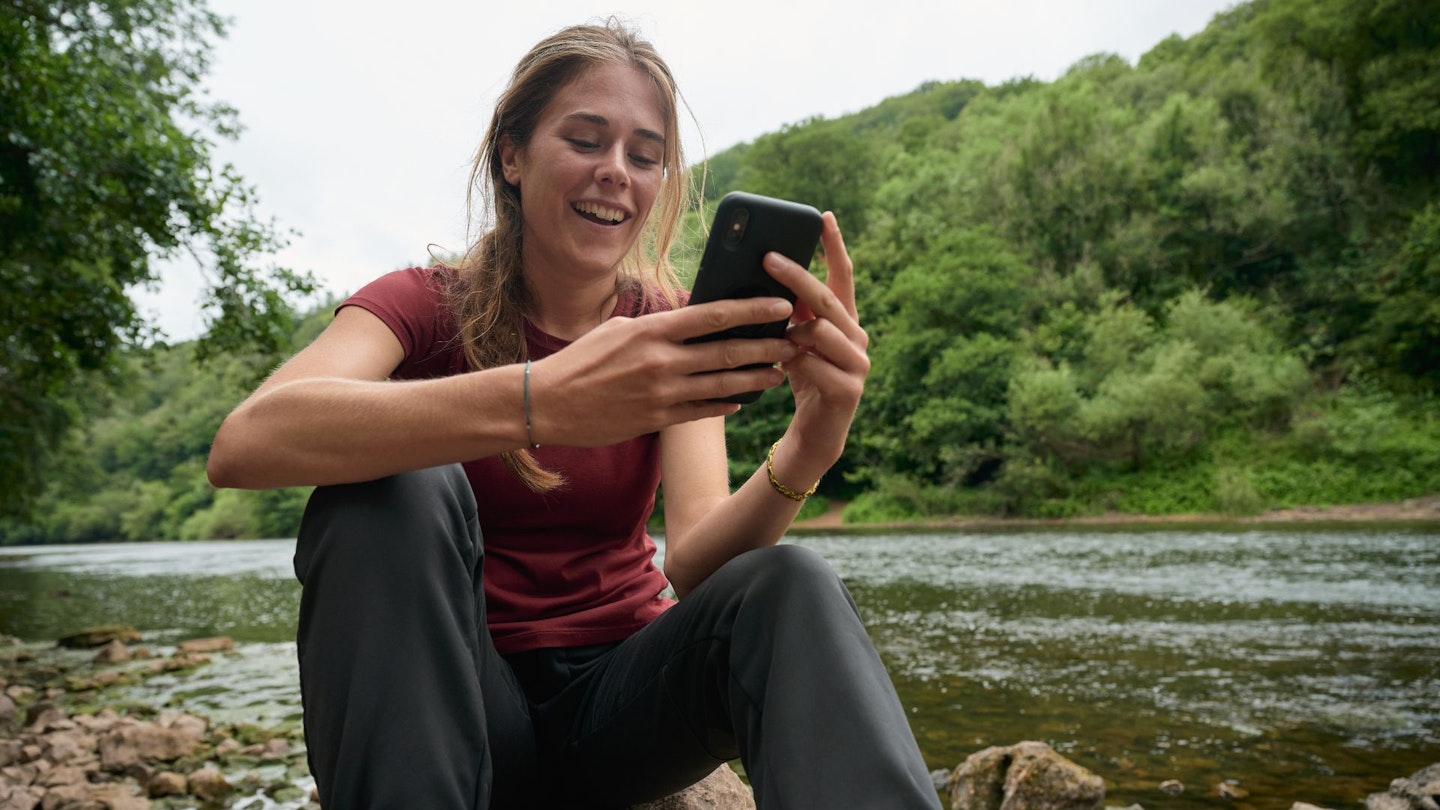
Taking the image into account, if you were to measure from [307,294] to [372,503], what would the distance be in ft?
33.8

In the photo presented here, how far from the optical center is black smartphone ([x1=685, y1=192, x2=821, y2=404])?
4.68ft

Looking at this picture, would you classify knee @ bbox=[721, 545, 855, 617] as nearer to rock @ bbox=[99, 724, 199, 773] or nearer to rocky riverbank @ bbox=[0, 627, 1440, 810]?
rocky riverbank @ bbox=[0, 627, 1440, 810]

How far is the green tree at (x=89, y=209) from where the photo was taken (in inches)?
309

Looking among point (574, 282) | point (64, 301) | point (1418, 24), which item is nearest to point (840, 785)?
point (574, 282)

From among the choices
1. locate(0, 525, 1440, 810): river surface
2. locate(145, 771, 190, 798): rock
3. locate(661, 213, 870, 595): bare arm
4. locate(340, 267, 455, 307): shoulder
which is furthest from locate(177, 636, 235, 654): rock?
locate(661, 213, 870, 595): bare arm

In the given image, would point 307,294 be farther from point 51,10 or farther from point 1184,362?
point 1184,362

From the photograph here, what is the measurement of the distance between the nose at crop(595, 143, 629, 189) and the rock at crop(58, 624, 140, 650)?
11731 mm

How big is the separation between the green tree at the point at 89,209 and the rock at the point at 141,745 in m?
5.26

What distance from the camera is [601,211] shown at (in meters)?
2.03

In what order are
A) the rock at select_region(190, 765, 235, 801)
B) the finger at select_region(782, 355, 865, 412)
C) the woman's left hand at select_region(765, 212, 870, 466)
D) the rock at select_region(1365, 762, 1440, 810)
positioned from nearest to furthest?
the woman's left hand at select_region(765, 212, 870, 466), the finger at select_region(782, 355, 865, 412), the rock at select_region(1365, 762, 1440, 810), the rock at select_region(190, 765, 235, 801)

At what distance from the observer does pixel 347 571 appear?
1.38 meters

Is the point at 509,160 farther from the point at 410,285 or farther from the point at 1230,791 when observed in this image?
the point at 1230,791

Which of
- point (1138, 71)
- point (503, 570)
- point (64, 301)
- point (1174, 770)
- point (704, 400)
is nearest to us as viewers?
point (704, 400)

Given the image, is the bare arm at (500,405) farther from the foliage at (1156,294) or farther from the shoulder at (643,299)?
the foliage at (1156,294)
